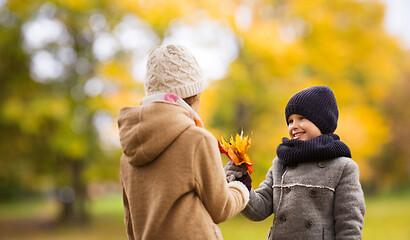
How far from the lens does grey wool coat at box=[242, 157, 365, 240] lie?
1752 mm

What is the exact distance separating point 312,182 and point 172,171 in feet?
2.09

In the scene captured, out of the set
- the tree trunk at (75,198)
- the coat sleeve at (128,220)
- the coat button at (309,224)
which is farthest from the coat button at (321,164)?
the tree trunk at (75,198)

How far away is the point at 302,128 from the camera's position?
6.46ft

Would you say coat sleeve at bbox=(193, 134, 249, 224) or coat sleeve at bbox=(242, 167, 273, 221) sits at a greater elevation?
coat sleeve at bbox=(193, 134, 249, 224)

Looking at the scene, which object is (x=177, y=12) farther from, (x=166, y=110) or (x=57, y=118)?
(x=166, y=110)

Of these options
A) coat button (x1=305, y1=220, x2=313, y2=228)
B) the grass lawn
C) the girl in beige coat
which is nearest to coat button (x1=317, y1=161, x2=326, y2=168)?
coat button (x1=305, y1=220, x2=313, y2=228)

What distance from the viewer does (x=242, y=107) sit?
35.8ft

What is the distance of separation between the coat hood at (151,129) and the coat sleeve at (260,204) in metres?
0.54

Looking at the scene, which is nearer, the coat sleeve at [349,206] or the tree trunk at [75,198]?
the coat sleeve at [349,206]

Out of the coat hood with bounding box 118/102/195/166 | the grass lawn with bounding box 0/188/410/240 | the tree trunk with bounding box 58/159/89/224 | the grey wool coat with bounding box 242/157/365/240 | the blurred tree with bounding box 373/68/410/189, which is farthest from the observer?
the blurred tree with bounding box 373/68/410/189

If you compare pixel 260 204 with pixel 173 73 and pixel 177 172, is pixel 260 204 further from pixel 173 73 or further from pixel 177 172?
pixel 173 73

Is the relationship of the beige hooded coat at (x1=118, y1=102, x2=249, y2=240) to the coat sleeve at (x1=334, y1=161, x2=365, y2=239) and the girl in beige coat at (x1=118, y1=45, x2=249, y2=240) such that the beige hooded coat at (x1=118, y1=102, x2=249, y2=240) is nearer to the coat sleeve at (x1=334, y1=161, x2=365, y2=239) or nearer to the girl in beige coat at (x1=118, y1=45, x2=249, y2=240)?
the girl in beige coat at (x1=118, y1=45, x2=249, y2=240)

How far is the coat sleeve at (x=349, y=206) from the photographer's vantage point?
1725mm

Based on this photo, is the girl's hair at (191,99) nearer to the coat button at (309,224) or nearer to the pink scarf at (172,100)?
the pink scarf at (172,100)
